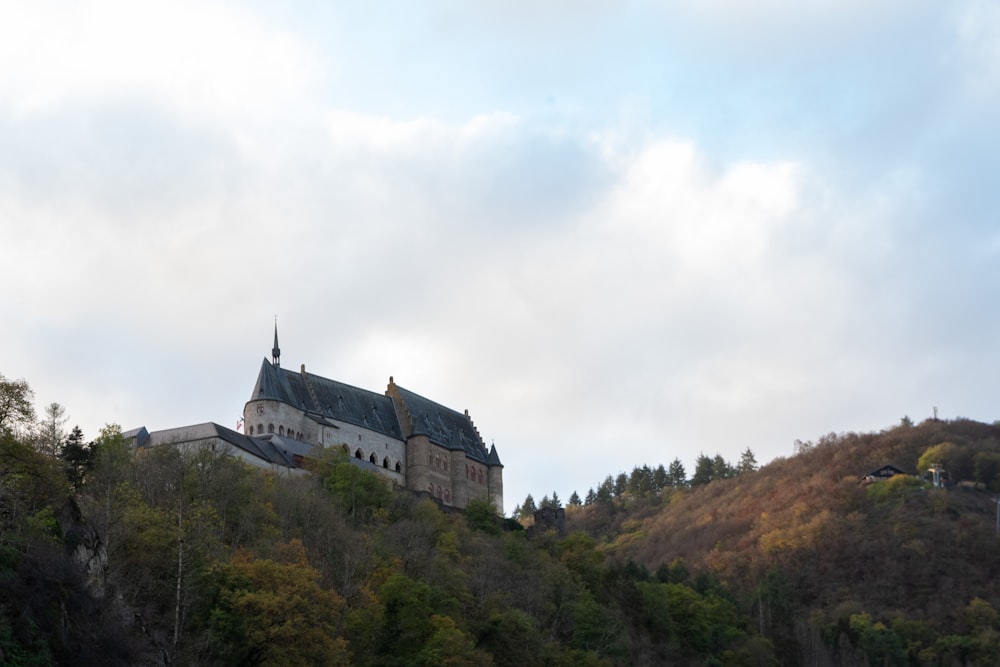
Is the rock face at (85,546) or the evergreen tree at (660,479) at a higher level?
the evergreen tree at (660,479)

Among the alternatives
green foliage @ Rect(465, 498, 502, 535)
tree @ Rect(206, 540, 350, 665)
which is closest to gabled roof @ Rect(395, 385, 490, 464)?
green foliage @ Rect(465, 498, 502, 535)

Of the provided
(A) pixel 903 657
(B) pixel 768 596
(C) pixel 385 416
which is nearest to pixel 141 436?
(C) pixel 385 416

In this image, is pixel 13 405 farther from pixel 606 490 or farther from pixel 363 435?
pixel 606 490

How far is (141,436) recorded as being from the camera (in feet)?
287

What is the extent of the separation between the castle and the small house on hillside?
169 feet

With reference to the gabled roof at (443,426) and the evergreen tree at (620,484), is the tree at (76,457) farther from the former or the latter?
the evergreen tree at (620,484)

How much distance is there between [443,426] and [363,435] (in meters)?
11.0

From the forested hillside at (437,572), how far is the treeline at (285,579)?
11 cm

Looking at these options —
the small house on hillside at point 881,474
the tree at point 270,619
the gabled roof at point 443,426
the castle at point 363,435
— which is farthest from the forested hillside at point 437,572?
the gabled roof at point 443,426

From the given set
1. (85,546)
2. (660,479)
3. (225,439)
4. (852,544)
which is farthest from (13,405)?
(660,479)

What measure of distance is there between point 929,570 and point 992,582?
571 centimetres

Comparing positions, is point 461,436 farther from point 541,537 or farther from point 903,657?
point 903,657

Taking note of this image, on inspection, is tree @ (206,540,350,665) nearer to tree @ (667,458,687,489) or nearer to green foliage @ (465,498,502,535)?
green foliage @ (465,498,502,535)

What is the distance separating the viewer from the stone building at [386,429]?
94750mm
